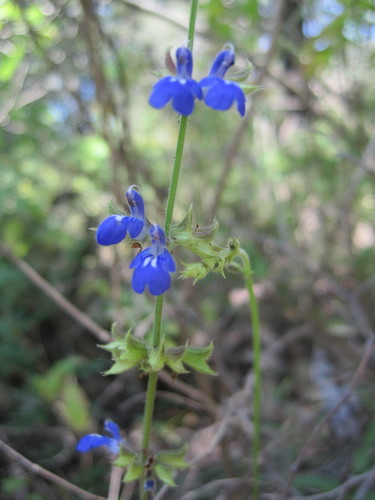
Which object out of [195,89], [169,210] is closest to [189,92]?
[195,89]

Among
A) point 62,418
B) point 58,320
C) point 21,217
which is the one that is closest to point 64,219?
point 21,217

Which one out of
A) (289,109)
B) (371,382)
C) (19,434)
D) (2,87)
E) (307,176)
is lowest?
(19,434)

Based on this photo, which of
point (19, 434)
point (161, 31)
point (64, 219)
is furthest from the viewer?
point (161, 31)

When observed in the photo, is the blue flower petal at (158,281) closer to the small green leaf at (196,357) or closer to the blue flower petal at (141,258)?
the blue flower petal at (141,258)

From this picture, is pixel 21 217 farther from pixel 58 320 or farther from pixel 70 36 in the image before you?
pixel 70 36

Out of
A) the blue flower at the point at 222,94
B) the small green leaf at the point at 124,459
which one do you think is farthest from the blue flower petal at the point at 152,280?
the small green leaf at the point at 124,459

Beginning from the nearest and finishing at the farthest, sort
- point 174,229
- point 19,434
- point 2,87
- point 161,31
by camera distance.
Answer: point 174,229 → point 19,434 → point 2,87 → point 161,31

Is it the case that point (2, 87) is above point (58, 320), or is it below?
above

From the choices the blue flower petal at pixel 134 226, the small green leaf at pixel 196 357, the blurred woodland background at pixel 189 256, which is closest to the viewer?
the blue flower petal at pixel 134 226
